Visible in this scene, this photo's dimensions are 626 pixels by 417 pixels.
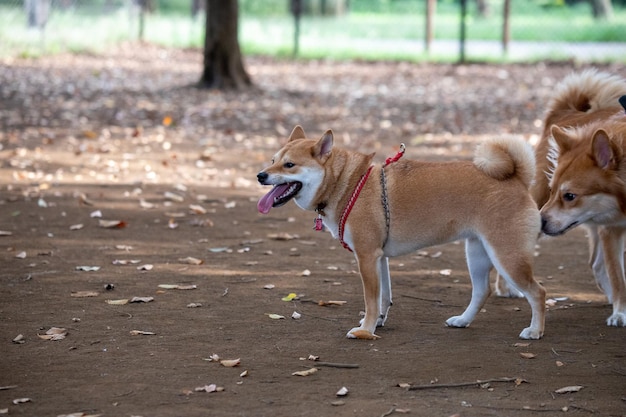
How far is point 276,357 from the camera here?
5.25 m

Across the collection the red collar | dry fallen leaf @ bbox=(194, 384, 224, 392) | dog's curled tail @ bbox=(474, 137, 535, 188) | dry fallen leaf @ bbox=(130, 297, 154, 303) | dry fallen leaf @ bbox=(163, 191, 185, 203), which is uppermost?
dog's curled tail @ bbox=(474, 137, 535, 188)

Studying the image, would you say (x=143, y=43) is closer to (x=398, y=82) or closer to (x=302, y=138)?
(x=398, y=82)

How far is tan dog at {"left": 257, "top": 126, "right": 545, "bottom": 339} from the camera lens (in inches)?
214

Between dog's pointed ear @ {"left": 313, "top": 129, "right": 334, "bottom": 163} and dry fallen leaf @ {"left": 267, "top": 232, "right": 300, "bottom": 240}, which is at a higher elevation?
A: dog's pointed ear @ {"left": 313, "top": 129, "right": 334, "bottom": 163}

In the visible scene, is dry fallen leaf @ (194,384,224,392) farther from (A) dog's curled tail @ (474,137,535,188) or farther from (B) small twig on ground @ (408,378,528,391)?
(A) dog's curled tail @ (474,137,535,188)

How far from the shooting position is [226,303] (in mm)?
6309

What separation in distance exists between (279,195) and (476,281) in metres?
1.31

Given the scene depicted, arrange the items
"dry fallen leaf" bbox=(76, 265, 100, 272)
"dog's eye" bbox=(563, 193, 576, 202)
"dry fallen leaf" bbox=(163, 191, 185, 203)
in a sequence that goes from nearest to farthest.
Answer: "dog's eye" bbox=(563, 193, 576, 202) < "dry fallen leaf" bbox=(76, 265, 100, 272) < "dry fallen leaf" bbox=(163, 191, 185, 203)

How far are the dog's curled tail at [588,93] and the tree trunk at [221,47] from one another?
10277 millimetres

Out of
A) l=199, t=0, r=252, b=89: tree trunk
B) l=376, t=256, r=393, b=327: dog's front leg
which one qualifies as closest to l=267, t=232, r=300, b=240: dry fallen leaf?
l=376, t=256, r=393, b=327: dog's front leg

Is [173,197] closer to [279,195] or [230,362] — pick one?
[279,195]

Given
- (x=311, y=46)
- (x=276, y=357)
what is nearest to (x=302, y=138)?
(x=276, y=357)

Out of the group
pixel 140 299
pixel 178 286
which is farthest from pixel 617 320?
pixel 140 299

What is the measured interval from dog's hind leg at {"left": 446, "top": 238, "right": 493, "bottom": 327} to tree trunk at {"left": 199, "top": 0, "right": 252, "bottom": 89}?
1135 centimetres
